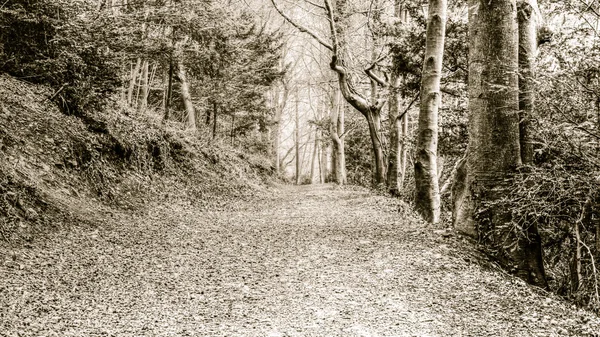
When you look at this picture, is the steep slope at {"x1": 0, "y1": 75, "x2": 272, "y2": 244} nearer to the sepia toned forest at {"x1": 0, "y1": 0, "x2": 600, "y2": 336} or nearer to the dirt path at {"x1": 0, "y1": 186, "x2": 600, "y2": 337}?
the sepia toned forest at {"x1": 0, "y1": 0, "x2": 600, "y2": 336}

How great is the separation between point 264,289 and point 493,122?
372 centimetres

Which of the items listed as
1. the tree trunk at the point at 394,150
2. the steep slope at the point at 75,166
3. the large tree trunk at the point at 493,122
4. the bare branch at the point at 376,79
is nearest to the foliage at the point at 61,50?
the steep slope at the point at 75,166

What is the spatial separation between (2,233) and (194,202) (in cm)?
610

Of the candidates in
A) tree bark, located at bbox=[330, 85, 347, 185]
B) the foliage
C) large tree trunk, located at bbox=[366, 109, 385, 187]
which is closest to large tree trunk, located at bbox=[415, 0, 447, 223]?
the foliage

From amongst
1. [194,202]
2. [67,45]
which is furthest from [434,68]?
[67,45]

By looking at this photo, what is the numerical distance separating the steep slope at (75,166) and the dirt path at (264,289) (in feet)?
1.90

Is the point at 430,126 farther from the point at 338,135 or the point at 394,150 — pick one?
the point at 338,135

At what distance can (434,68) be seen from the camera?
381 inches

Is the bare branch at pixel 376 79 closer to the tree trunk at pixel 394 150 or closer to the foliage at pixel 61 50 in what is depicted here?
the tree trunk at pixel 394 150

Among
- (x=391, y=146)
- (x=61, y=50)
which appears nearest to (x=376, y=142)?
(x=391, y=146)

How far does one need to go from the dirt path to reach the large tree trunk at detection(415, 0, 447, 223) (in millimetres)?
2202

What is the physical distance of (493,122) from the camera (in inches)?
243

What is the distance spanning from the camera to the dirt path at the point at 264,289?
3.81 meters

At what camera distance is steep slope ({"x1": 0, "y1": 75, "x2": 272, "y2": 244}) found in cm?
639
